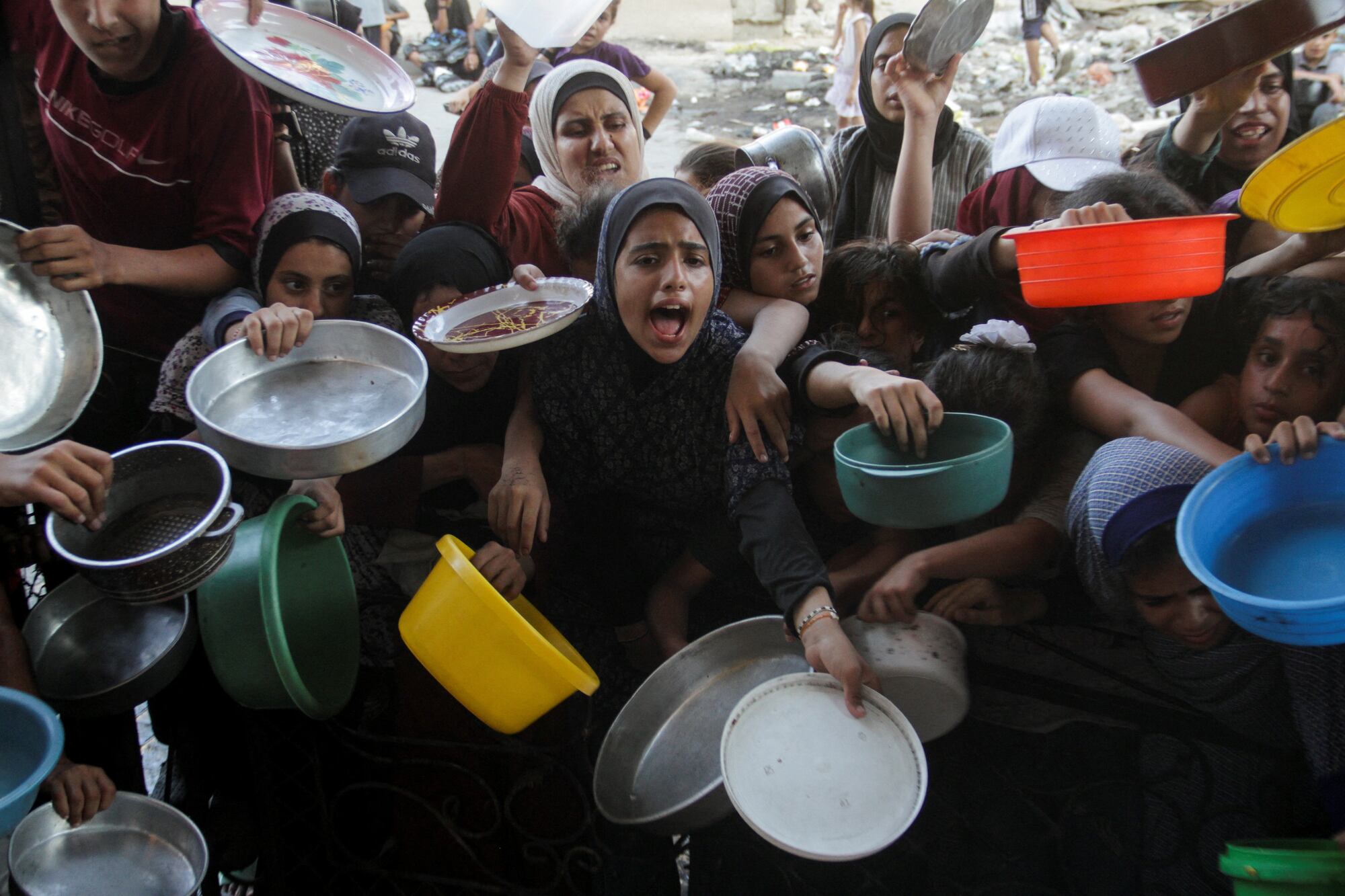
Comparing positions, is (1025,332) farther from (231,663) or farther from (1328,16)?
(231,663)

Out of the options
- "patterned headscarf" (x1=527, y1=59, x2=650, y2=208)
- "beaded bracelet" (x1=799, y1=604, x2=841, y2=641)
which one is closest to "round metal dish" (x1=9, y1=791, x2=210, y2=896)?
"beaded bracelet" (x1=799, y1=604, x2=841, y2=641)

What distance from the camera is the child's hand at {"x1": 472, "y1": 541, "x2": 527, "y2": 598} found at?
1649 millimetres

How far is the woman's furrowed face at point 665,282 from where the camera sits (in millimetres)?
1733

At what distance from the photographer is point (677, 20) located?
9938 mm

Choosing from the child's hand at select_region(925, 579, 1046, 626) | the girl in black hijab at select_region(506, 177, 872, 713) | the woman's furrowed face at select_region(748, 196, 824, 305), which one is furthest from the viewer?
the woman's furrowed face at select_region(748, 196, 824, 305)

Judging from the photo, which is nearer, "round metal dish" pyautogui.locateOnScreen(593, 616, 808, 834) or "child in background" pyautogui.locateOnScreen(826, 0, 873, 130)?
"round metal dish" pyautogui.locateOnScreen(593, 616, 808, 834)

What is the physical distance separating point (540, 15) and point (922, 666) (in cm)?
163

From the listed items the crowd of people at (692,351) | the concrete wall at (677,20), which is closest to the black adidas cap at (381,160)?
the crowd of people at (692,351)

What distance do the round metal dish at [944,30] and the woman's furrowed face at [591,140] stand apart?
818 mm

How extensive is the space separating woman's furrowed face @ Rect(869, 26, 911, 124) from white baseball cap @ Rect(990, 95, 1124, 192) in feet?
1.27

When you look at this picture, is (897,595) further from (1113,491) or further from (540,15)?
(540,15)

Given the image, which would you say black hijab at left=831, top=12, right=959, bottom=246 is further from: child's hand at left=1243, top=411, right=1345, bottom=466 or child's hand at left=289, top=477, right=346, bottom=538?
child's hand at left=289, top=477, right=346, bottom=538

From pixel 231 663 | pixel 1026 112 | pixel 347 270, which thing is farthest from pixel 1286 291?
pixel 231 663

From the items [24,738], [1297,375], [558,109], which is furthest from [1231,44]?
[24,738]
